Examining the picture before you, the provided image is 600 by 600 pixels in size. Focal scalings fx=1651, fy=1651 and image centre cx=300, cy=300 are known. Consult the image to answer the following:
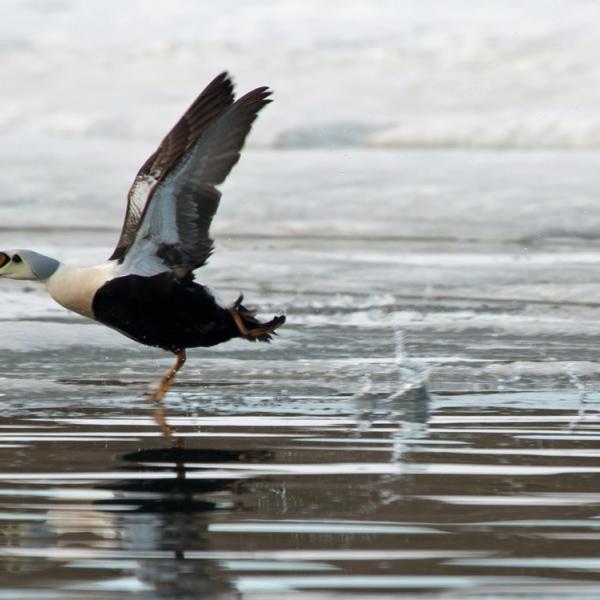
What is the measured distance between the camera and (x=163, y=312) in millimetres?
7082

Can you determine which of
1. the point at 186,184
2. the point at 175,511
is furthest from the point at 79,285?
the point at 175,511

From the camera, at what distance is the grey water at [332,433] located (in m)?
3.72

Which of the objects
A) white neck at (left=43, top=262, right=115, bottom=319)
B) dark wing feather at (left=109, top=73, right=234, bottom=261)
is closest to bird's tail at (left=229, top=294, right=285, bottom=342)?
white neck at (left=43, top=262, right=115, bottom=319)

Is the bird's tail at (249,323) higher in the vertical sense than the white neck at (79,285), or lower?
lower

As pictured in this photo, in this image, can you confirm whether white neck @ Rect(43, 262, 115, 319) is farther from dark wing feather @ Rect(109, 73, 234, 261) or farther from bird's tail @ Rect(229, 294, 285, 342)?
bird's tail @ Rect(229, 294, 285, 342)

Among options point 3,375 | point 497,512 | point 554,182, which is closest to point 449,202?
point 554,182

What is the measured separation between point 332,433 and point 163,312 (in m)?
1.62

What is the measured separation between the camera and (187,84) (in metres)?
22.4

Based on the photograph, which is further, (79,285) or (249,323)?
(249,323)

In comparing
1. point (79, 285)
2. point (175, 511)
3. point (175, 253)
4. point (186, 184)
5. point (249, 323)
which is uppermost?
point (186, 184)

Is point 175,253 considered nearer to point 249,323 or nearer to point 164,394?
point 249,323

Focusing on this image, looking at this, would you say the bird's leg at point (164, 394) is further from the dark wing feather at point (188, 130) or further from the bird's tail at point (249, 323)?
the dark wing feather at point (188, 130)

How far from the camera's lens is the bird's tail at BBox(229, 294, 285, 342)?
7129 mm

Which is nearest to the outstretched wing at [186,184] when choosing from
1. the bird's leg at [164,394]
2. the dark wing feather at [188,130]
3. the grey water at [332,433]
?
the dark wing feather at [188,130]
